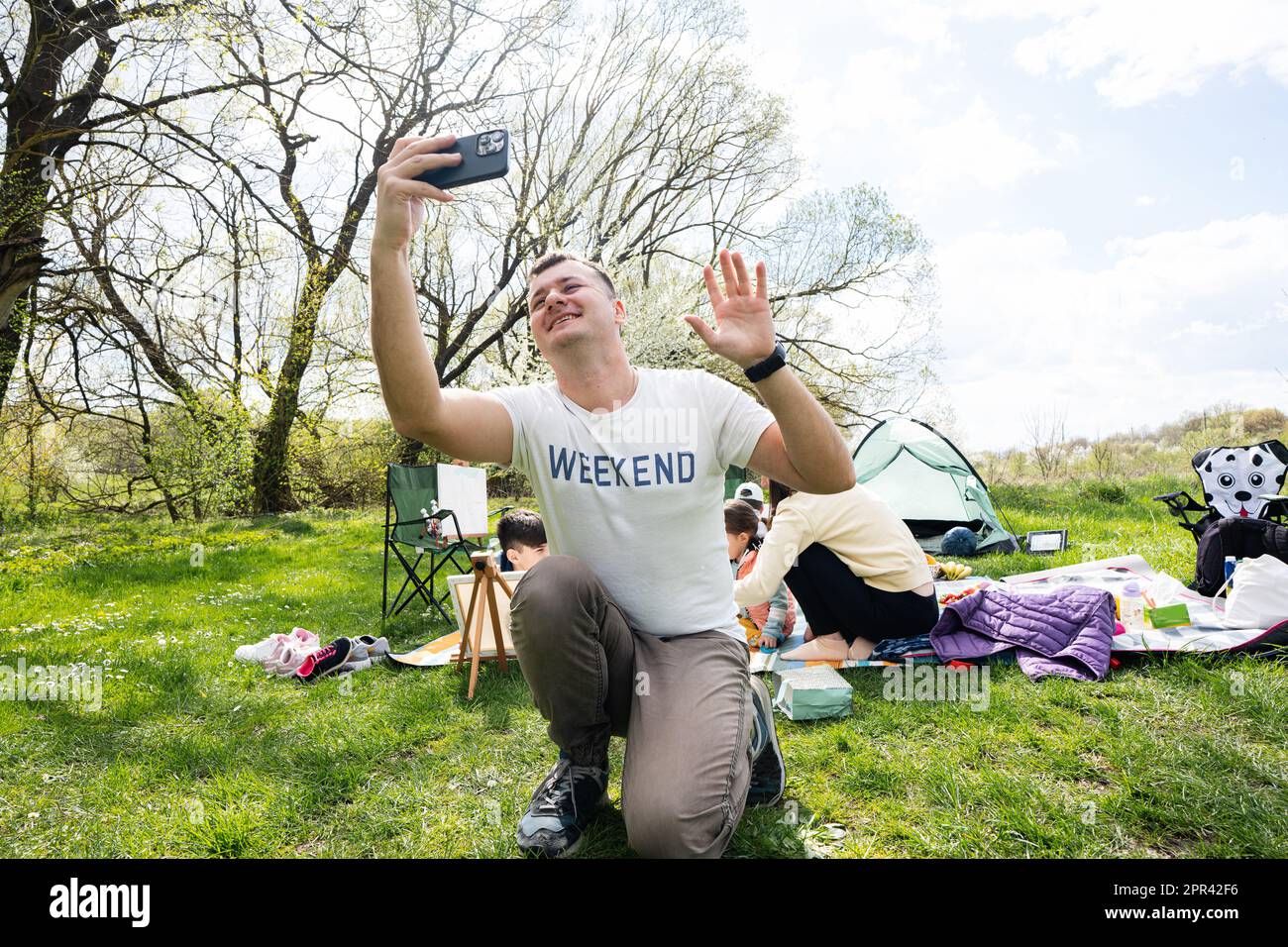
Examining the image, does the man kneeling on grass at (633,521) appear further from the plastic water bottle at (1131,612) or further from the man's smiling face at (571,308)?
the plastic water bottle at (1131,612)

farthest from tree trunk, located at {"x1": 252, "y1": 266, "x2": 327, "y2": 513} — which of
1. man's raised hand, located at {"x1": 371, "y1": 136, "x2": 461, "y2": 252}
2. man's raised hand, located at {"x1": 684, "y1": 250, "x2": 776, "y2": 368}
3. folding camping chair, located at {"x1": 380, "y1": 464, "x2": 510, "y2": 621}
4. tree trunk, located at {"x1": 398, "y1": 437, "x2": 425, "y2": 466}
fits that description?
man's raised hand, located at {"x1": 684, "y1": 250, "x2": 776, "y2": 368}

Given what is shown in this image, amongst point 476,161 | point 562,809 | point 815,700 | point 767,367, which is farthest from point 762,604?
point 476,161

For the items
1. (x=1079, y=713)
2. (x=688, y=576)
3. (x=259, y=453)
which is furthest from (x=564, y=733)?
(x=259, y=453)

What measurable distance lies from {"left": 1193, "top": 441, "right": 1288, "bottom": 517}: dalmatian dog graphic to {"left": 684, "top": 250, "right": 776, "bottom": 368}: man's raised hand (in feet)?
12.2

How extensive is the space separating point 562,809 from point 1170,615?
3032 millimetres

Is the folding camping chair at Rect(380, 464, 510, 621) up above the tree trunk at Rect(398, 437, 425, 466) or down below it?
below

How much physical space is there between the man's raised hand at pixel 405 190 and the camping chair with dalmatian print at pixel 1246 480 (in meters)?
4.36

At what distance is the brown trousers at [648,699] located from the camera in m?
1.62

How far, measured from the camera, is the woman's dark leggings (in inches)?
127

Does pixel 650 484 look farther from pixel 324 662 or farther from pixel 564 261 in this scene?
pixel 324 662

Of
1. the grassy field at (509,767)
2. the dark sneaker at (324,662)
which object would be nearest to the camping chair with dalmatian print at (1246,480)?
the grassy field at (509,767)

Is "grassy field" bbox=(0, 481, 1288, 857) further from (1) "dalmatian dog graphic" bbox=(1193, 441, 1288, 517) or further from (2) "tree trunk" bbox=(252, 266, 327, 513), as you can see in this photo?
(2) "tree trunk" bbox=(252, 266, 327, 513)

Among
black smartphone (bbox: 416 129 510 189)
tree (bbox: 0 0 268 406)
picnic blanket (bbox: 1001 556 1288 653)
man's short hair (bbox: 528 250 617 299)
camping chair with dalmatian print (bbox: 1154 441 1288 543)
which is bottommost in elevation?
picnic blanket (bbox: 1001 556 1288 653)

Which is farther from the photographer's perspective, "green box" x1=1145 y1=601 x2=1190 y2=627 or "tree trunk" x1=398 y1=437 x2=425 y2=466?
"tree trunk" x1=398 y1=437 x2=425 y2=466
